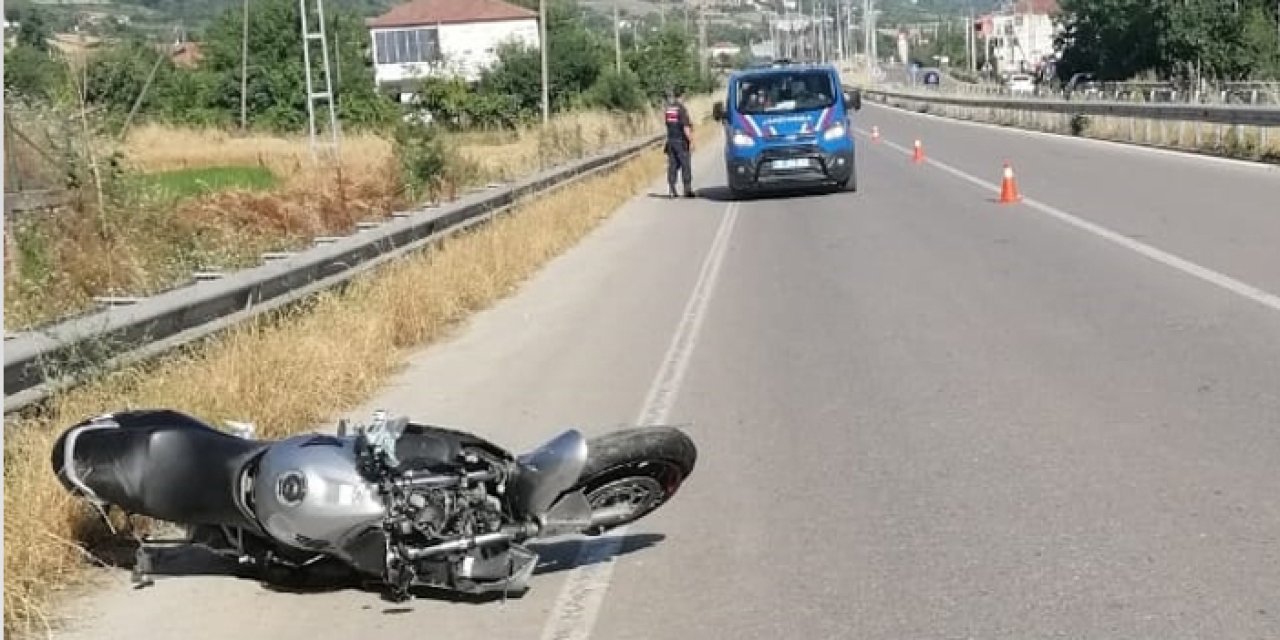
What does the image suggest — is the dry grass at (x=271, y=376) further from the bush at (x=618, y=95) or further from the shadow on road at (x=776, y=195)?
the bush at (x=618, y=95)

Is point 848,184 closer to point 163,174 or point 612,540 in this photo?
point 163,174

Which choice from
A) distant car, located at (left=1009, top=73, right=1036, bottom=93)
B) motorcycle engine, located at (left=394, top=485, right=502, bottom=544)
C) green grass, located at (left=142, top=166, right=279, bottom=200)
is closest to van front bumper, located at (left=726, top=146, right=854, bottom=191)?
green grass, located at (left=142, top=166, right=279, bottom=200)

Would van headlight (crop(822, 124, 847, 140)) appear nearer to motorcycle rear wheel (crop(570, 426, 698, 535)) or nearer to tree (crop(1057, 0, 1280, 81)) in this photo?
motorcycle rear wheel (crop(570, 426, 698, 535))

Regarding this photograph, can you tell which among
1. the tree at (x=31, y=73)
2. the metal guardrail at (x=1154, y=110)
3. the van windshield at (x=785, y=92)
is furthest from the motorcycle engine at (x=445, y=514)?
the metal guardrail at (x=1154, y=110)

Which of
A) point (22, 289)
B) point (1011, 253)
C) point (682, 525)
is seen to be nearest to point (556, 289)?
point (1011, 253)

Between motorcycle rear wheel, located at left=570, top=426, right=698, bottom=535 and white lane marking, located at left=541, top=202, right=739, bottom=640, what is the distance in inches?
7.2

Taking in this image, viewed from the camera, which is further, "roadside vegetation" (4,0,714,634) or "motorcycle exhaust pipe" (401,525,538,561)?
"roadside vegetation" (4,0,714,634)

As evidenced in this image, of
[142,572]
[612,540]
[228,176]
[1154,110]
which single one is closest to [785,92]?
[1154,110]

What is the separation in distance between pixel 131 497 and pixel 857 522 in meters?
2.90

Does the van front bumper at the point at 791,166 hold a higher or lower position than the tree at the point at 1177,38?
lower

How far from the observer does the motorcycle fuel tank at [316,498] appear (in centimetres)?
579

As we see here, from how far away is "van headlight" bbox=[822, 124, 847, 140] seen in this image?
27.4 meters

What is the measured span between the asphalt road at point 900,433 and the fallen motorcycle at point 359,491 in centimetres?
22

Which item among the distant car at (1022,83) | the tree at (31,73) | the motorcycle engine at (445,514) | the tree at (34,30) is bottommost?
the distant car at (1022,83)
